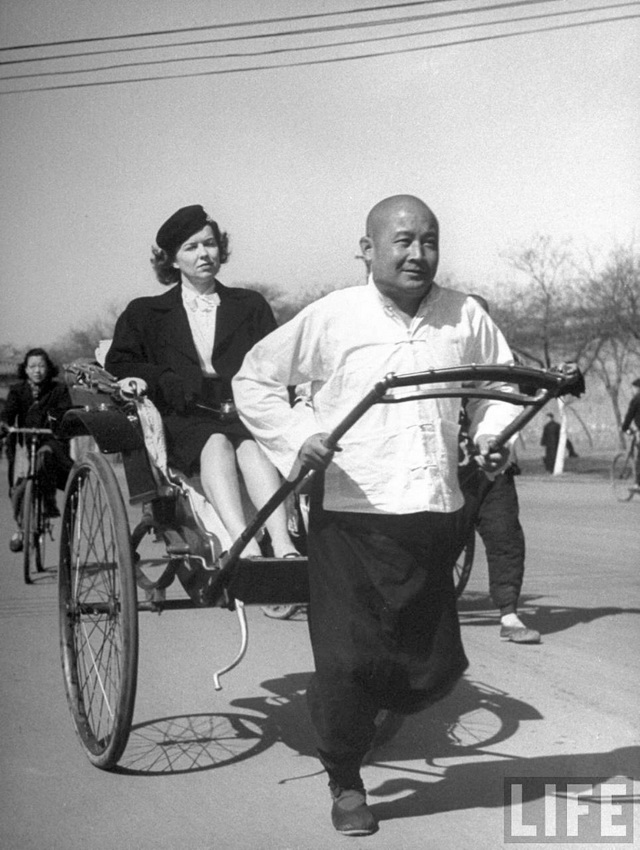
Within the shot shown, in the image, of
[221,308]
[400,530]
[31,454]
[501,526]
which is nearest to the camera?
[400,530]

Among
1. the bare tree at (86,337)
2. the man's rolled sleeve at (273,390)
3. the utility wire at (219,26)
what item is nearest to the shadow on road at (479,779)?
the man's rolled sleeve at (273,390)

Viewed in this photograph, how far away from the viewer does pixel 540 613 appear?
669 centimetres

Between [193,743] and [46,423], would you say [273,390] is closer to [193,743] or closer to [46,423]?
[193,743]

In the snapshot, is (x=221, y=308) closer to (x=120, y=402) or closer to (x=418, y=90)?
(x=120, y=402)

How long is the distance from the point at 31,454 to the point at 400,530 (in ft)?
Result: 16.4

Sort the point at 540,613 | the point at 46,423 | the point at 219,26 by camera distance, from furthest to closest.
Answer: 1. the point at 46,423
2. the point at 540,613
3. the point at 219,26

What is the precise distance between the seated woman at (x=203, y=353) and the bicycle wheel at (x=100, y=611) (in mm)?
332

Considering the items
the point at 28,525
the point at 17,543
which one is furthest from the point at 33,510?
the point at 17,543

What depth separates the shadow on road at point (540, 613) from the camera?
6.31 m

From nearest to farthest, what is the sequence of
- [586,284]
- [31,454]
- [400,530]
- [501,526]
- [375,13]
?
[400,530] → [375,13] → [501,526] → [31,454] → [586,284]

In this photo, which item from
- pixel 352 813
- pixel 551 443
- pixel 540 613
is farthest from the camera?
pixel 551 443

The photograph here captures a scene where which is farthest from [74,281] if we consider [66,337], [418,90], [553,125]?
[553,125]

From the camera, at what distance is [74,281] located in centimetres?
393

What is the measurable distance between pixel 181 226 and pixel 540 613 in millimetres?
3429
